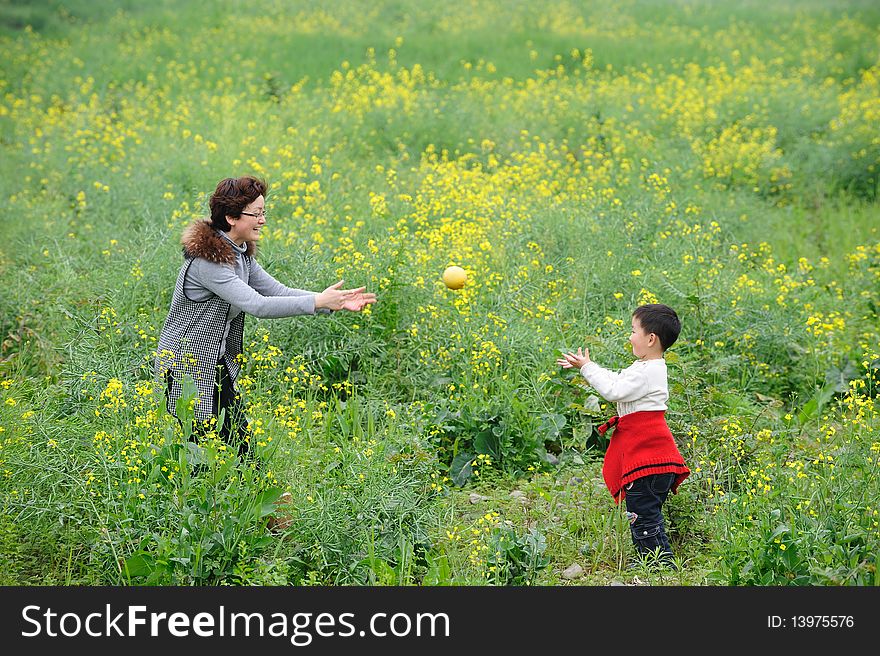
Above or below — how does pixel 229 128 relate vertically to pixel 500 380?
above

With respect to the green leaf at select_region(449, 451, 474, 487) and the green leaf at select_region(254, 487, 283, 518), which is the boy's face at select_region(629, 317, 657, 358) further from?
the green leaf at select_region(254, 487, 283, 518)

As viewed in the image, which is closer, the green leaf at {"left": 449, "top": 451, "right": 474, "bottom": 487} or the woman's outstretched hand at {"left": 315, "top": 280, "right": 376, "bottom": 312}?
the woman's outstretched hand at {"left": 315, "top": 280, "right": 376, "bottom": 312}

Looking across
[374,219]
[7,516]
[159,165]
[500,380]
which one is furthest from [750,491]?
[159,165]

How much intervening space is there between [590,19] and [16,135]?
1074 centimetres

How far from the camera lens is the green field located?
12.6ft

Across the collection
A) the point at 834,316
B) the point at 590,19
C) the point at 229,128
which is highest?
the point at 590,19

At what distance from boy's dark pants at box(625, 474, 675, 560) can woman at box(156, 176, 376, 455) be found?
1495 millimetres

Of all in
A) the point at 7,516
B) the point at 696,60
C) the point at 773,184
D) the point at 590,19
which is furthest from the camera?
the point at 590,19

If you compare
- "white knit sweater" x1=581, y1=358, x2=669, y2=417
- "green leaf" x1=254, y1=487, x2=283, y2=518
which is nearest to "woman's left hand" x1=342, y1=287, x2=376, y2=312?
"green leaf" x1=254, y1=487, x2=283, y2=518

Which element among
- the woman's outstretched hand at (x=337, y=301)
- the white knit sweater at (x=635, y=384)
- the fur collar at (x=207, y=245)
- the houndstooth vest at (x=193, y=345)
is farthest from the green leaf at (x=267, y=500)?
the white knit sweater at (x=635, y=384)

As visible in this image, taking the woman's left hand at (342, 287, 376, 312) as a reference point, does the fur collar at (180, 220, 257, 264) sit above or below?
above

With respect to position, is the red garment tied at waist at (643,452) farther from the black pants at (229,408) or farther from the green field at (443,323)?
the black pants at (229,408)

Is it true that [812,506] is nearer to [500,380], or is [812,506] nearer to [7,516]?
[500,380]

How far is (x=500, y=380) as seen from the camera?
16.9 ft
